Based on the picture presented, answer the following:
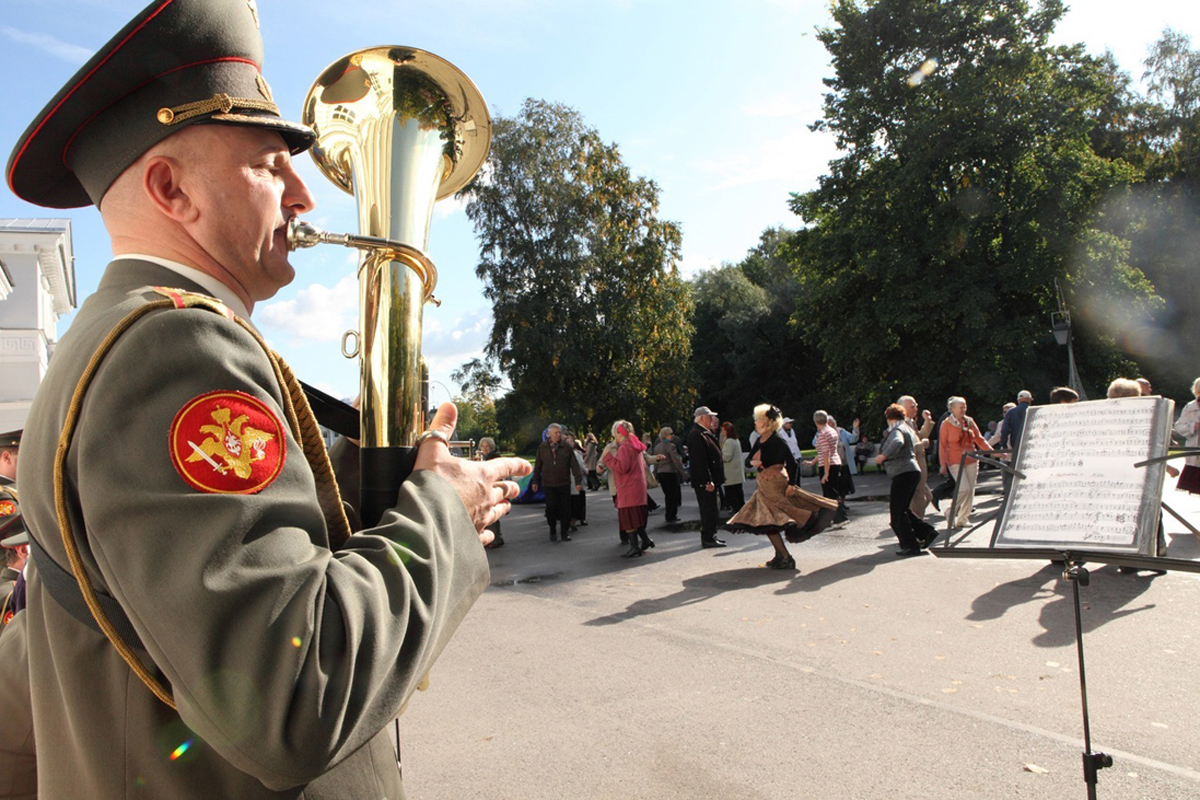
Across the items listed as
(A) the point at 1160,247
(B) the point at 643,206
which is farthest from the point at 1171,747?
(A) the point at 1160,247

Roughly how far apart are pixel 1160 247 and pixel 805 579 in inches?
1189

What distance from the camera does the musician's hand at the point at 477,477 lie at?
1311mm

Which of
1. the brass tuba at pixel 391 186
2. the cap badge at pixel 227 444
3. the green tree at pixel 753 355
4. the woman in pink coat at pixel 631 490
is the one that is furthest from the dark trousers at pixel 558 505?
the green tree at pixel 753 355

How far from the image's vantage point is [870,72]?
25.7 m

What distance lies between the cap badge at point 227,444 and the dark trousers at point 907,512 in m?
Answer: 9.56

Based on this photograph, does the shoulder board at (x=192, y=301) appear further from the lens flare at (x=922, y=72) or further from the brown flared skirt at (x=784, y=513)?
the lens flare at (x=922, y=72)

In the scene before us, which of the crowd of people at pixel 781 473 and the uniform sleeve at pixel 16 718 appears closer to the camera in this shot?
the uniform sleeve at pixel 16 718

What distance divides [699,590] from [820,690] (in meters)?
3.38

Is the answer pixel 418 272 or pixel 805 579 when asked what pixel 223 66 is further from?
pixel 805 579

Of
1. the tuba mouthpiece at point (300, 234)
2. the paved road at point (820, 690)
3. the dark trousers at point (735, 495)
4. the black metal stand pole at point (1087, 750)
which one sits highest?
the tuba mouthpiece at point (300, 234)

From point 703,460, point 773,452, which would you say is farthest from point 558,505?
point 773,452

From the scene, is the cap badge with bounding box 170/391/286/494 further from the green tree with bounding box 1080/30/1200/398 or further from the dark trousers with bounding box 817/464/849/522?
the green tree with bounding box 1080/30/1200/398

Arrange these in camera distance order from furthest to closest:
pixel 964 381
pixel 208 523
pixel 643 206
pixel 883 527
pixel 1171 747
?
pixel 643 206 → pixel 964 381 → pixel 883 527 → pixel 1171 747 → pixel 208 523

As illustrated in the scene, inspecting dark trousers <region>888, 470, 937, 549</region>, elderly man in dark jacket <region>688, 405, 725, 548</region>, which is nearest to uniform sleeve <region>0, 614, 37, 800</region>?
dark trousers <region>888, 470, 937, 549</region>
